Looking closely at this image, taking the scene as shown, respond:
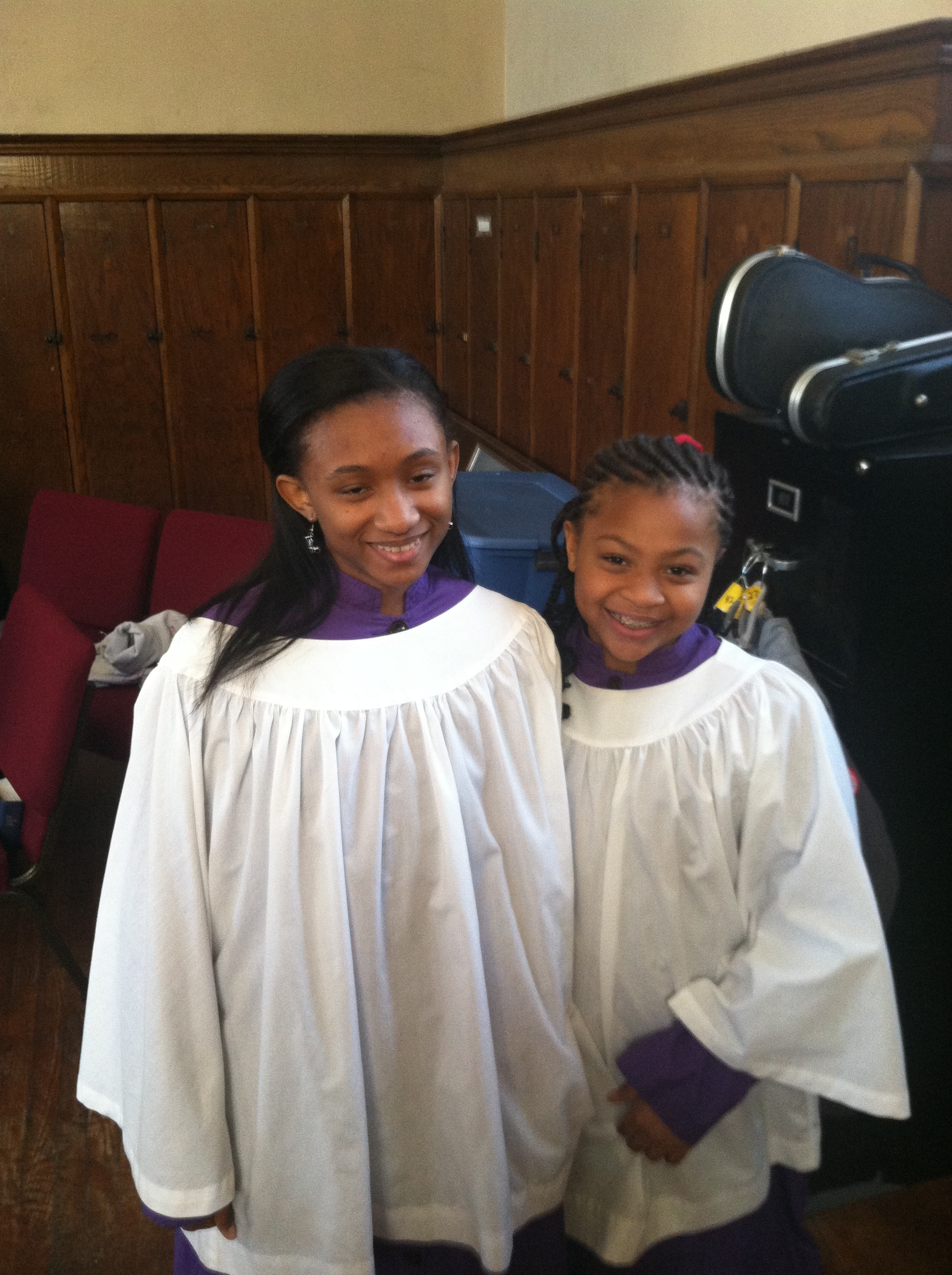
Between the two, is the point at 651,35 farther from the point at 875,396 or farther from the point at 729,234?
the point at 875,396

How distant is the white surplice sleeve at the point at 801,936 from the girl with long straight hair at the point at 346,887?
0.19m

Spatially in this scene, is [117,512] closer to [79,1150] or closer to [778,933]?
[79,1150]

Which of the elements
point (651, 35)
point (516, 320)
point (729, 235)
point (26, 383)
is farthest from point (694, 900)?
point (26, 383)

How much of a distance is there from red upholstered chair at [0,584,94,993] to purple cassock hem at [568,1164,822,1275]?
158 cm

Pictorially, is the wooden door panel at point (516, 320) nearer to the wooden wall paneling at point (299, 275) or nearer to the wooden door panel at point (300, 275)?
the wooden door panel at point (300, 275)

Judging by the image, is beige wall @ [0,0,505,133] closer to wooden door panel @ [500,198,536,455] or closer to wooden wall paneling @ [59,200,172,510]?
wooden wall paneling @ [59,200,172,510]

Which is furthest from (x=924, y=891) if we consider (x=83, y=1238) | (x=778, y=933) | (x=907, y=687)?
(x=83, y=1238)

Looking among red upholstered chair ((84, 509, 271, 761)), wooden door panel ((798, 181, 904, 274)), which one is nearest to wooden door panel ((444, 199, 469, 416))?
red upholstered chair ((84, 509, 271, 761))

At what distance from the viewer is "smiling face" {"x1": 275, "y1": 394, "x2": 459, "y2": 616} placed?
3.67 feet

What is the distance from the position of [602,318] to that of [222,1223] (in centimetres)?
272

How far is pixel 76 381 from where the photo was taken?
5324 millimetres

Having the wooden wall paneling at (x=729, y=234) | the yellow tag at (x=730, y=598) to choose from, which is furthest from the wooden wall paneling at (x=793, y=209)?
the yellow tag at (x=730, y=598)

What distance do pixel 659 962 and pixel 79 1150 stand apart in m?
1.66

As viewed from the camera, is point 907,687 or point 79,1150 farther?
point 79,1150
